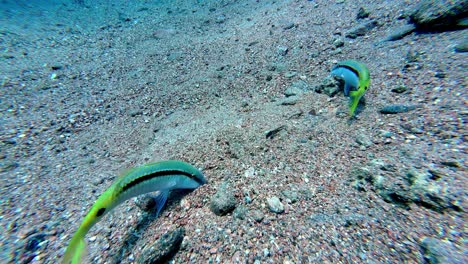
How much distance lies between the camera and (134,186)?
174 centimetres

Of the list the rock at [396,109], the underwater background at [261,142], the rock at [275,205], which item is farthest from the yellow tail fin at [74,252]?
the rock at [396,109]

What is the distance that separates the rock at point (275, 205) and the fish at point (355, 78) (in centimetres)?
162

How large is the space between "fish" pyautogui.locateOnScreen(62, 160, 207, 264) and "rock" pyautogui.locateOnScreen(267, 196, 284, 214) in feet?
2.58

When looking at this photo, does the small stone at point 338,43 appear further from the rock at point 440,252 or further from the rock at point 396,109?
the rock at point 440,252

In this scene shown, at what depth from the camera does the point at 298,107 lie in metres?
3.66

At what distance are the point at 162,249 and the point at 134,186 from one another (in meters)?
0.59

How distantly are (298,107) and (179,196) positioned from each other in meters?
2.55

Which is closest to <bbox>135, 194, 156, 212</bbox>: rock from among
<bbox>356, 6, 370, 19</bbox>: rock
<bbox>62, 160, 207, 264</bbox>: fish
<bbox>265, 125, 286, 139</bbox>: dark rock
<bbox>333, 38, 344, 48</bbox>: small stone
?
<bbox>62, 160, 207, 264</bbox>: fish

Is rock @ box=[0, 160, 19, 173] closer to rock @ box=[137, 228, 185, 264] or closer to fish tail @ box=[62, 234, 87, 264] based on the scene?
fish tail @ box=[62, 234, 87, 264]

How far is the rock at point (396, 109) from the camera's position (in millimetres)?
2730

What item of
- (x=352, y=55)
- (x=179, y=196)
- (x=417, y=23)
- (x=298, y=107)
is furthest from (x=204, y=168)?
(x=417, y=23)

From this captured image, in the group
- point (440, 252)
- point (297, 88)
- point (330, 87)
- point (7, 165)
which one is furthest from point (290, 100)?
point (7, 165)

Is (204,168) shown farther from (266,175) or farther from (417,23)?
(417,23)

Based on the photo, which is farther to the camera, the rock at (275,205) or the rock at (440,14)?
the rock at (440,14)
